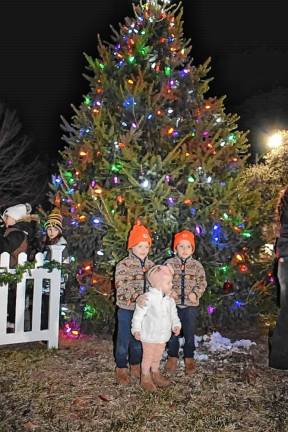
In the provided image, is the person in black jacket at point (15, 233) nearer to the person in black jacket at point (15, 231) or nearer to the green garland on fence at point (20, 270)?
the person in black jacket at point (15, 231)

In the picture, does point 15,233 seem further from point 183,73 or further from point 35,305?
point 183,73

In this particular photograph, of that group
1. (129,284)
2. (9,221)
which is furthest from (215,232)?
(9,221)

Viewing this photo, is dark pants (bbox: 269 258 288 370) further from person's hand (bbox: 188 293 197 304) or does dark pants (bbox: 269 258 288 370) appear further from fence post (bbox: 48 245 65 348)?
fence post (bbox: 48 245 65 348)

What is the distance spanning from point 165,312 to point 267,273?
10.9 ft

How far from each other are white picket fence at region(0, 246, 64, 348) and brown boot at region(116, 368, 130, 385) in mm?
→ 1559

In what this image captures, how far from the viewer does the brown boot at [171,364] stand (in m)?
5.77

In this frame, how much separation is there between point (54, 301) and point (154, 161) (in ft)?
7.49

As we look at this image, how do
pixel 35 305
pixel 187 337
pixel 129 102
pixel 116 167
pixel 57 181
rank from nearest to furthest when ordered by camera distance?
pixel 187 337
pixel 35 305
pixel 116 167
pixel 129 102
pixel 57 181

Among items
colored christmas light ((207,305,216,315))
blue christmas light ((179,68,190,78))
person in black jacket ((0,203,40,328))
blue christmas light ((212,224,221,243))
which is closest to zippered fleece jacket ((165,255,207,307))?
blue christmas light ((212,224,221,243))

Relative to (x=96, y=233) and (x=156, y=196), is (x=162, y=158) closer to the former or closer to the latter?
(x=156, y=196)

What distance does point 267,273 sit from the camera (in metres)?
8.03

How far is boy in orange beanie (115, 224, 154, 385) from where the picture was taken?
554 centimetres

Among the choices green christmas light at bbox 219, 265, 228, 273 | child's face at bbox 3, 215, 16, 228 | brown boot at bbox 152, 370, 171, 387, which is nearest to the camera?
brown boot at bbox 152, 370, 171, 387

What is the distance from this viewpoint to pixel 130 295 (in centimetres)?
556
